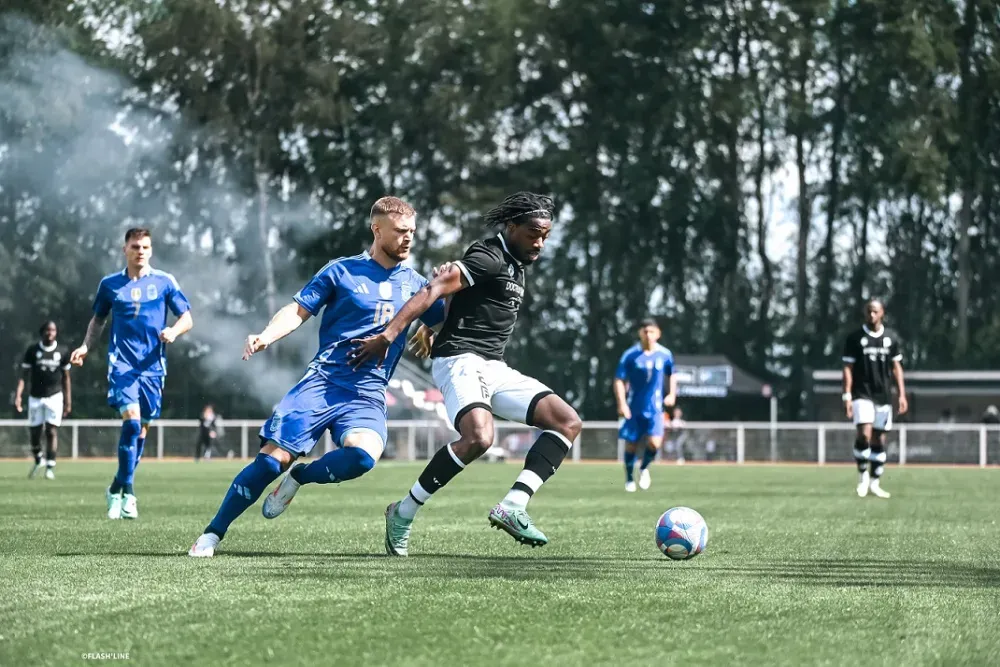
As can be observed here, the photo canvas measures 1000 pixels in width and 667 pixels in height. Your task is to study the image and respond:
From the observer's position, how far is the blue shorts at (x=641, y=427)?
20703 mm

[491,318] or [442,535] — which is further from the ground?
[491,318]

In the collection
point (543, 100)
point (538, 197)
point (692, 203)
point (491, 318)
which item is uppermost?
point (543, 100)

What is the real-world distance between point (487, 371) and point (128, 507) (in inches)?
175

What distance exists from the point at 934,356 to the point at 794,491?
33.8 meters

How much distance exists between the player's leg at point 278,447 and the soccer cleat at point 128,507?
3.81 m

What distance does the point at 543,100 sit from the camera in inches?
1987

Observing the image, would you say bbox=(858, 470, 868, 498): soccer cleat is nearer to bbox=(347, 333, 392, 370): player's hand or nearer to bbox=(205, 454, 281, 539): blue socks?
bbox=(347, 333, 392, 370): player's hand

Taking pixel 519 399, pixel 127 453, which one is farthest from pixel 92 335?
pixel 519 399

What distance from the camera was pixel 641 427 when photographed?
20812mm

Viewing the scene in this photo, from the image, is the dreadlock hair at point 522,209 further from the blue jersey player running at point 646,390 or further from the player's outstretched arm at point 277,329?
the blue jersey player running at point 646,390

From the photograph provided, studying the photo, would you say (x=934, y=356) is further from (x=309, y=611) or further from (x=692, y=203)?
(x=309, y=611)

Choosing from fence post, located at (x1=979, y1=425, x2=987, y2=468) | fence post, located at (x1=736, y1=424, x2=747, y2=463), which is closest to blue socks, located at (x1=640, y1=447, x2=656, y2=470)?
fence post, located at (x1=736, y1=424, x2=747, y2=463)

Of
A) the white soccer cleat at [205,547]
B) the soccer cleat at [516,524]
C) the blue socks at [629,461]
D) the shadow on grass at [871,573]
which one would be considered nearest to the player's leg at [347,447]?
the white soccer cleat at [205,547]

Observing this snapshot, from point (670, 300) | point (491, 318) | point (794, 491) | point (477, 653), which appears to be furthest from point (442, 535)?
point (670, 300)
